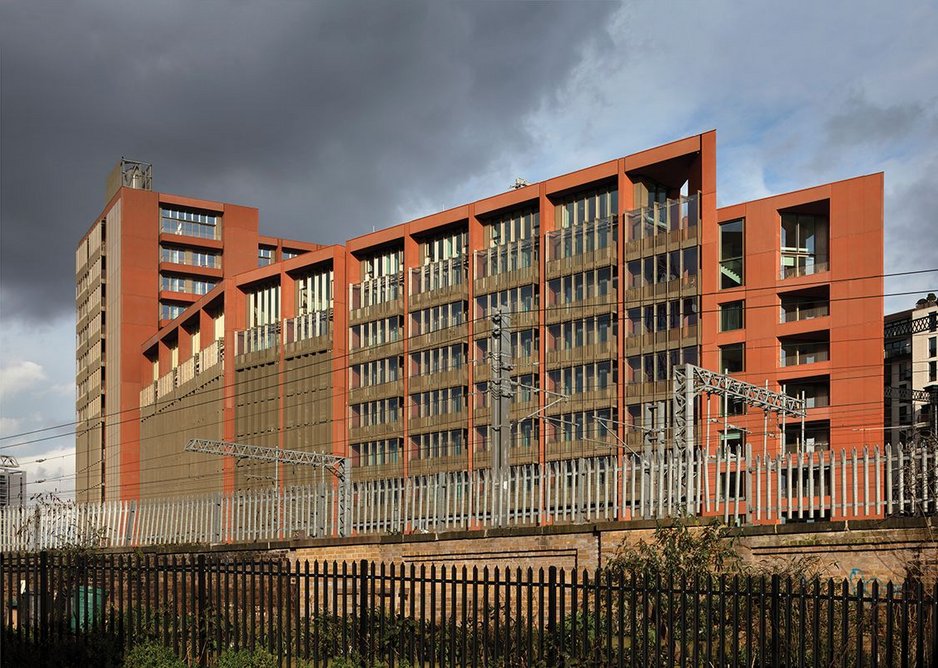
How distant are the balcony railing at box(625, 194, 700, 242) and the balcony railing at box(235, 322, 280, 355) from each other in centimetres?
3365

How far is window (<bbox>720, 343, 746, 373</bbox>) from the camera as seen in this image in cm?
6144

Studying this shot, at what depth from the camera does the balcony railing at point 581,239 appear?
66.3 meters

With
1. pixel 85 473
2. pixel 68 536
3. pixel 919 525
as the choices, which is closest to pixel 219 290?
pixel 85 473

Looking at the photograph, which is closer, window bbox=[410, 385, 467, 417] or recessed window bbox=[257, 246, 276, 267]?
window bbox=[410, 385, 467, 417]

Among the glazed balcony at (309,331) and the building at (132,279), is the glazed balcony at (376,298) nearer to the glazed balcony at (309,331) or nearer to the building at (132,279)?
the glazed balcony at (309,331)

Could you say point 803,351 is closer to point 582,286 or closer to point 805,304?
point 805,304

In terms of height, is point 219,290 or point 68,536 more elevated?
point 219,290

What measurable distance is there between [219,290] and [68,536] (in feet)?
207

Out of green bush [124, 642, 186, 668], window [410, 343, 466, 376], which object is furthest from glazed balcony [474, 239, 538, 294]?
green bush [124, 642, 186, 668]

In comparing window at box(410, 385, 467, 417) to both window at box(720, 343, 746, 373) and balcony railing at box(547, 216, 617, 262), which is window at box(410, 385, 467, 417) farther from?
window at box(720, 343, 746, 373)

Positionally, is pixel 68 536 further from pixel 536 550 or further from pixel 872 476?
pixel 872 476

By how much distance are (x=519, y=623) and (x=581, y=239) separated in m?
56.0

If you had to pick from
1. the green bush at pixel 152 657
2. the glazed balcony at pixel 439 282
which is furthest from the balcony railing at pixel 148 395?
the green bush at pixel 152 657

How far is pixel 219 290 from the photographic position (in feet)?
308
